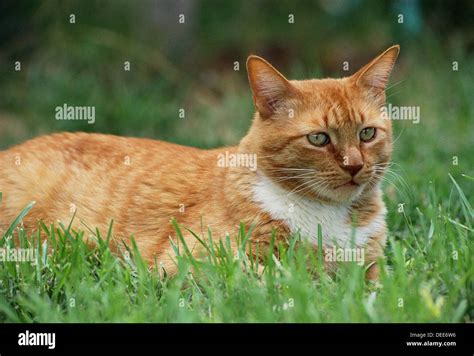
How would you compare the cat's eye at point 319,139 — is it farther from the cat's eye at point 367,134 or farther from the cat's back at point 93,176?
the cat's back at point 93,176

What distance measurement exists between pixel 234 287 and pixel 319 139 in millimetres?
846

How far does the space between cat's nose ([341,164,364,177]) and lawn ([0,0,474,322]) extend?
0.35m

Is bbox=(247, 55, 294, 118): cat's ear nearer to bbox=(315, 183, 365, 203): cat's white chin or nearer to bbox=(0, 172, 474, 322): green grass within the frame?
bbox=(315, 183, 365, 203): cat's white chin

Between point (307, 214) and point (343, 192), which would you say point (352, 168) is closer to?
point (343, 192)

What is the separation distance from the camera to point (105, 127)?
20.6ft

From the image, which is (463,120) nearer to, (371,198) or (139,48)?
(371,198)

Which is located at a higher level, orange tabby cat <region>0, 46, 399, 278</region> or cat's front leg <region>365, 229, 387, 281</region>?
orange tabby cat <region>0, 46, 399, 278</region>

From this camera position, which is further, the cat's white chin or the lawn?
the cat's white chin

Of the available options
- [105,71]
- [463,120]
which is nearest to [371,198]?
[463,120]

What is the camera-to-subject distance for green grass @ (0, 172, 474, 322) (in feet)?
8.88

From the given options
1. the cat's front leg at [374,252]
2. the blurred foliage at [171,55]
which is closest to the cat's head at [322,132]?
the cat's front leg at [374,252]

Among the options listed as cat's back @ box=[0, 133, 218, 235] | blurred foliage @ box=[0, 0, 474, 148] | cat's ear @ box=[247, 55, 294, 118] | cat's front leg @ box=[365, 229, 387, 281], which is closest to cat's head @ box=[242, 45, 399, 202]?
cat's ear @ box=[247, 55, 294, 118]

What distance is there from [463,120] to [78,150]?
309 centimetres
